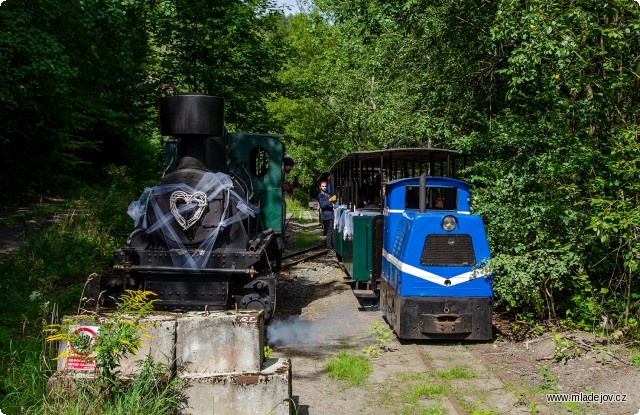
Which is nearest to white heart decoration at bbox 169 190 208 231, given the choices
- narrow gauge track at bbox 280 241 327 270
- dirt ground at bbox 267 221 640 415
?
dirt ground at bbox 267 221 640 415

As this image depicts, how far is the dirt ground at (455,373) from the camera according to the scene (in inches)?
249

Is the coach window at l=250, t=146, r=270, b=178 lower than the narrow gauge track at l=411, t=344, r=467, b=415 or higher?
higher

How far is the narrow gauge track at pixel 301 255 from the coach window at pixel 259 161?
3.87 metres

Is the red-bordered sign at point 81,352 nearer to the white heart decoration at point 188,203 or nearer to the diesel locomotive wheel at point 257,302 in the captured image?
the white heart decoration at point 188,203

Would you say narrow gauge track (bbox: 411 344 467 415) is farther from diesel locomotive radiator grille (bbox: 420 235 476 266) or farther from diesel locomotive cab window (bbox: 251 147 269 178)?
diesel locomotive cab window (bbox: 251 147 269 178)

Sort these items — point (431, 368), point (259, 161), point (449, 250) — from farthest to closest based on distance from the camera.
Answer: point (259, 161) < point (449, 250) < point (431, 368)

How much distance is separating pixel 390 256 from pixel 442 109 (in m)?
4.00

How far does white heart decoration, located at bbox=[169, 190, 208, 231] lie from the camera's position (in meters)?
8.34

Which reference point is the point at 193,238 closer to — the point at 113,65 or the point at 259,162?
the point at 259,162

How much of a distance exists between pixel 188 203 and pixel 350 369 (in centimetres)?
303

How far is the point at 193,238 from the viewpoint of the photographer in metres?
8.45

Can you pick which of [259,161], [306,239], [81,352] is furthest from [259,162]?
[306,239]

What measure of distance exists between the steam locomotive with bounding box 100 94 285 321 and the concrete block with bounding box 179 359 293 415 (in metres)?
3.09

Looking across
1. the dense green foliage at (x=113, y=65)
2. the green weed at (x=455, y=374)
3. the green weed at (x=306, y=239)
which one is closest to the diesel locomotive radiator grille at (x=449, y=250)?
the green weed at (x=455, y=374)
